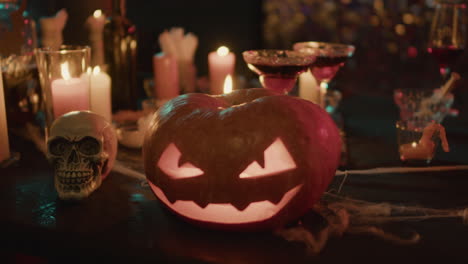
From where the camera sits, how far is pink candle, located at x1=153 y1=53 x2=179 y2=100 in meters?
1.63

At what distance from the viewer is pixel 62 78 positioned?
1.20 m

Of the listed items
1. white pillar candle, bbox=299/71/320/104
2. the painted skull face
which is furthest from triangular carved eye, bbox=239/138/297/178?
white pillar candle, bbox=299/71/320/104

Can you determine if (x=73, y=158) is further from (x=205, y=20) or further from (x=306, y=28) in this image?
(x=306, y=28)

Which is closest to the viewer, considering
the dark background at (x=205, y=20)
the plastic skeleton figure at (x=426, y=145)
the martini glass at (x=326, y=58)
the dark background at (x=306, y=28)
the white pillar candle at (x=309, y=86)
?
the plastic skeleton figure at (x=426, y=145)

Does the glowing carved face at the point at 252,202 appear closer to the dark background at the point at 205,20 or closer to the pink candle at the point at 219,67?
the pink candle at the point at 219,67

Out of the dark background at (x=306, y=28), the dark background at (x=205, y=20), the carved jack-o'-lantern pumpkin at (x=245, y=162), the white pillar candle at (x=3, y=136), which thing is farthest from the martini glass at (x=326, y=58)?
the dark background at (x=205, y=20)

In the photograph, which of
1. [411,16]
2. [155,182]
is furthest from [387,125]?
[411,16]

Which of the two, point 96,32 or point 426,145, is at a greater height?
point 96,32

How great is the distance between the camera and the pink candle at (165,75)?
5.34ft

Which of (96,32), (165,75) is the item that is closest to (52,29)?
(96,32)

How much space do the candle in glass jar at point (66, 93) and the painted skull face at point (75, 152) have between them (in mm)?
269

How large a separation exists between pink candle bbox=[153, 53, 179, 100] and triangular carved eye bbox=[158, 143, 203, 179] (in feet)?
2.64

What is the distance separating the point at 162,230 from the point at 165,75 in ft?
2.88

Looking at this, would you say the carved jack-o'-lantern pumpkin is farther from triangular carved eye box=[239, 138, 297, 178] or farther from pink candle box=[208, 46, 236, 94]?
pink candle box=[208, 46, 236, 94]
